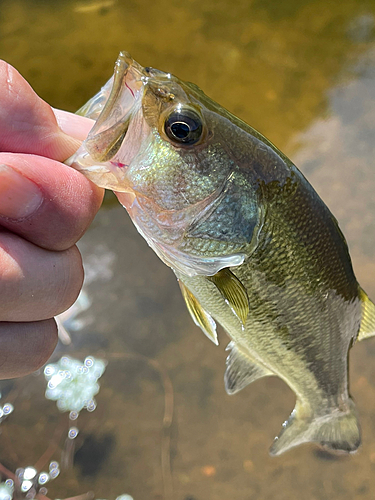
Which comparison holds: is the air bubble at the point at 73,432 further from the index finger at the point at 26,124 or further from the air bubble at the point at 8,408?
the index finger at the point at 26,124

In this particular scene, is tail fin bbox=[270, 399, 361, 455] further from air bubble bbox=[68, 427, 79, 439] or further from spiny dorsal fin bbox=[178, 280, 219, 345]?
air bubble bbox=[68, 427, 79, 439]

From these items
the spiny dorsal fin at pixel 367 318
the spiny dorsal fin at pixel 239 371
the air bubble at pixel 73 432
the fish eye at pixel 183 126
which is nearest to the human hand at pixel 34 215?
the fish eye at pixel 183 126

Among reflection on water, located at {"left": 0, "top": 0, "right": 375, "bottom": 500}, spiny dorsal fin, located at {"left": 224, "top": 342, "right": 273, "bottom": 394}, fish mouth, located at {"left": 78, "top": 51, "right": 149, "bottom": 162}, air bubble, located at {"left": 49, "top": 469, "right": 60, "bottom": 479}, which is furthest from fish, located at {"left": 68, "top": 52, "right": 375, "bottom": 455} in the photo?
air bubble, located at {"left": 49, "top": 469, "right": 60, "bottom": 479}

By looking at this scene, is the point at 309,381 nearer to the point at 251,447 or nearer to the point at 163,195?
the point at 163,195

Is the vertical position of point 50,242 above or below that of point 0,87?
below

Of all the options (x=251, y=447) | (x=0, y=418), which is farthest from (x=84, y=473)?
(x=251, y=447)

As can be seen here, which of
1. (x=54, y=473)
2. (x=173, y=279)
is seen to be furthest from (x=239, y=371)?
(x=54, y=473)
